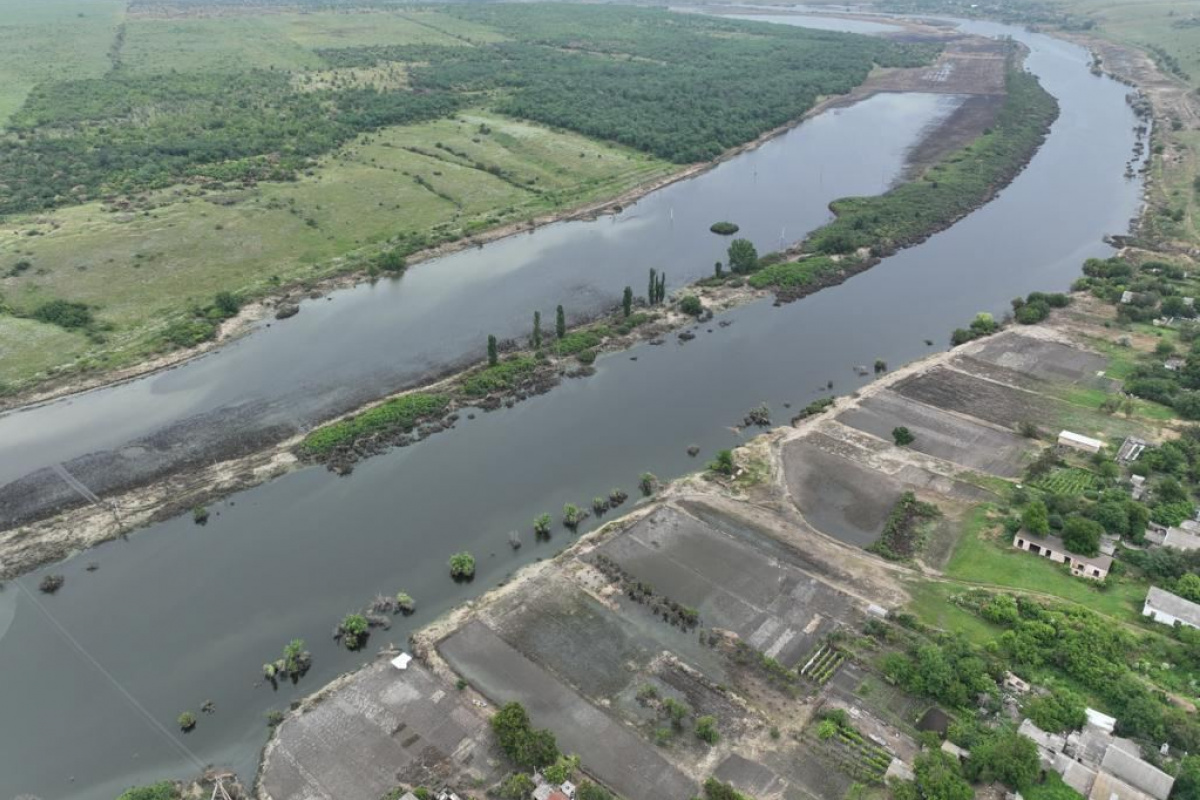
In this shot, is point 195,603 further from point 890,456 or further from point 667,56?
point 667,56

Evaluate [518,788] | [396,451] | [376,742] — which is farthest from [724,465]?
[376,742]

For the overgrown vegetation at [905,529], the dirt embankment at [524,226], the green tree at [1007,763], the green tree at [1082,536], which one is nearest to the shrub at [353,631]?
the overgrown vegetation at [905,529]

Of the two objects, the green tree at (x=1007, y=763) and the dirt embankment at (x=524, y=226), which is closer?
the green tree at (x=1007, y=763)

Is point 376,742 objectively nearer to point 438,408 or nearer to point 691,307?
point 438,408

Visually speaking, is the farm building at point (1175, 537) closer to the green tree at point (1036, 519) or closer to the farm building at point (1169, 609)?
the farm building at point (1169, 609)

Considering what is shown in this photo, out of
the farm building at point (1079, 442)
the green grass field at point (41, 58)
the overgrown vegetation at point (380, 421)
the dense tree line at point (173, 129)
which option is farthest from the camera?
the green grass field at point (41, 58)

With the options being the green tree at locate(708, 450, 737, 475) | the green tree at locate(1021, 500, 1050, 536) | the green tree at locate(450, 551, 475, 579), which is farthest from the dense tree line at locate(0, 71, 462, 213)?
the green tree at locate(1021, 500, 1050, 536)
